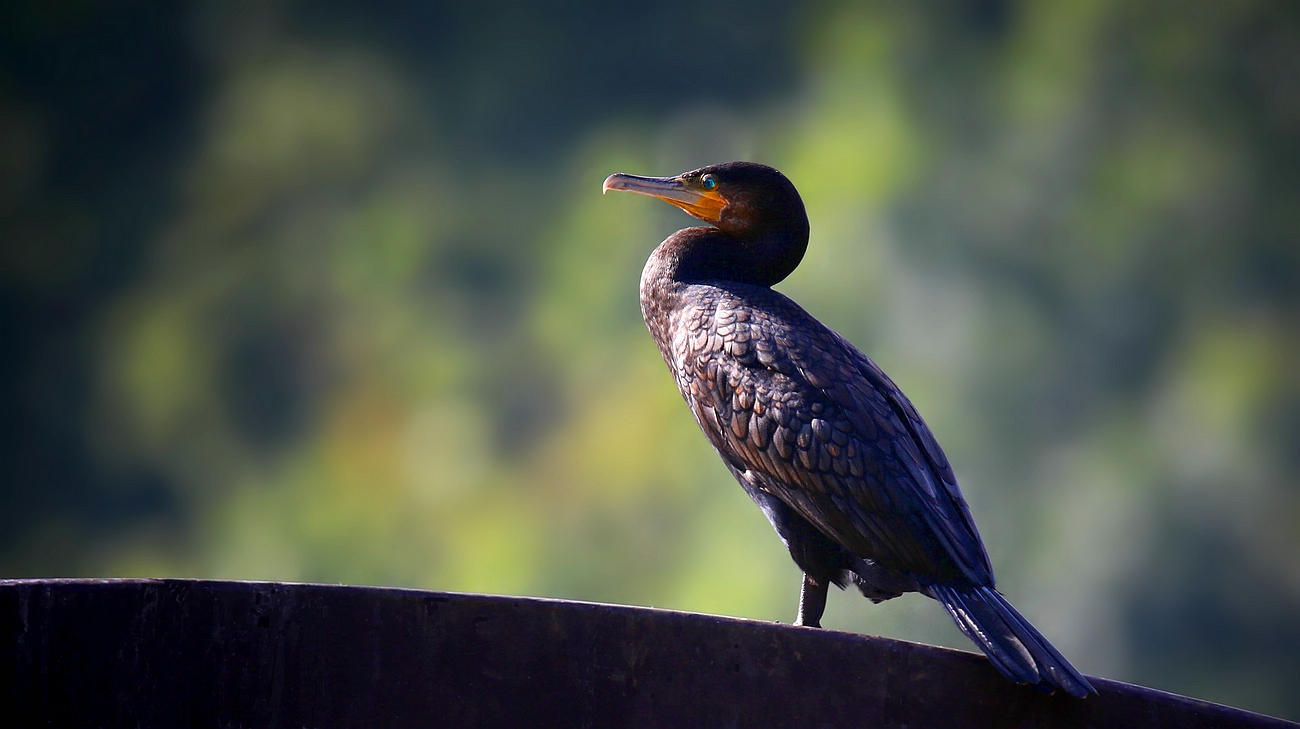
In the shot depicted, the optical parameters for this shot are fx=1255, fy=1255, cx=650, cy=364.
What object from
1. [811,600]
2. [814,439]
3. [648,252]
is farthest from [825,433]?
[648,252]

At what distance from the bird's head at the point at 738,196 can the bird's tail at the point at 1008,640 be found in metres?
1.21

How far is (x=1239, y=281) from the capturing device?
780cm

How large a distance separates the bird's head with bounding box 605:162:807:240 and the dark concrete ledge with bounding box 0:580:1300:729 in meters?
1.57

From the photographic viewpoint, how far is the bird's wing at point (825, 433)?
2787 mm

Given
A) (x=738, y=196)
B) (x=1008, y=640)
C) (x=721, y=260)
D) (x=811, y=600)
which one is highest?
(x=738, y=196)

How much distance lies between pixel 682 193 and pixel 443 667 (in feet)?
5.76

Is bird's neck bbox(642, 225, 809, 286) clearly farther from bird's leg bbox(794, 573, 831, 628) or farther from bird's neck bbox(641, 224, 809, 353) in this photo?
bird's leg bbox(794, 573, 831, 628)

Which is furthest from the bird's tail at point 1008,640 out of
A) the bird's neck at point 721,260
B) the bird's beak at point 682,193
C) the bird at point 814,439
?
the bird's beak at point 682,193

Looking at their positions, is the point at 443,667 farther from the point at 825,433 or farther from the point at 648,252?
the point at 648,252

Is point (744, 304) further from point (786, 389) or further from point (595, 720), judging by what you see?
point (595, 720)

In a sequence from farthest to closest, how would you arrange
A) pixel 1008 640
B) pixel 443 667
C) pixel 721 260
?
pixel 721 260 → pixel 1008 640 → pixel 443 667

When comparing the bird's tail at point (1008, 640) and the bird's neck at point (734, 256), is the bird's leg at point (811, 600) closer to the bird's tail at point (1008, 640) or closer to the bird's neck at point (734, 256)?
the bird's tail at point (1008, 640)

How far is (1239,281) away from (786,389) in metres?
5.91

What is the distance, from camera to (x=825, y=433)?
2893mm
